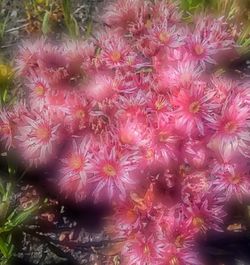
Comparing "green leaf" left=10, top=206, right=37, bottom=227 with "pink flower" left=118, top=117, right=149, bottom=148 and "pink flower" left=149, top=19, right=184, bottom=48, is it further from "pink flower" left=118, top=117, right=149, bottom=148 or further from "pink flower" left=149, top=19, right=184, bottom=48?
"pink flower" left=149, top=19, right=184, bottom=48

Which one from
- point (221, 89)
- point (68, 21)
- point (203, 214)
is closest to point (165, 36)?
point (221, 89)

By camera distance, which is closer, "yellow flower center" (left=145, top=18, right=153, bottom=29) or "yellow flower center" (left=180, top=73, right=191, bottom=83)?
"yellow flower center" (left=180, top=73, right=191, bottom=83)

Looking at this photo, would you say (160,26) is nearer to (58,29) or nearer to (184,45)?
(184,45)

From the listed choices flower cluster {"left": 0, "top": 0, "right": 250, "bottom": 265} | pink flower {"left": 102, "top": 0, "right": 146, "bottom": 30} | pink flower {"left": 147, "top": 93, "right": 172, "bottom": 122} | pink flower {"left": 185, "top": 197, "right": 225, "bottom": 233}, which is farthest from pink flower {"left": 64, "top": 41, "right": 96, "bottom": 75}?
pink flower {"left": 185, "top": 197, "right": 225, "bottom": 233}

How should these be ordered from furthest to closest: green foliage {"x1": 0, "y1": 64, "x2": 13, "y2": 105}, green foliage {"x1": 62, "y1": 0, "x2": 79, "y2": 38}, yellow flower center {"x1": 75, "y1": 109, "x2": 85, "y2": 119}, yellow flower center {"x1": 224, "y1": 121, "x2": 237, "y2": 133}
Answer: green foliage {"x1": 62, "y1": 0, "x2": 79, "y2": 38}
green foliage {"x1": 0, "y1": 64, "x2": 13, "y2": 105}
yellow flower center {"x1": 75, "y1": 109, "x2": 85, "y2": 119}
yellow flower center {"x1": 224, "y1": 121, "x2": 237, "y2": 133}

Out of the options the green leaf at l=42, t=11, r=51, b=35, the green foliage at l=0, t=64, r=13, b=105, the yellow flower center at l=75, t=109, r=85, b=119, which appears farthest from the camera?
the green leaf at l=42, t=11, r=51, b=35

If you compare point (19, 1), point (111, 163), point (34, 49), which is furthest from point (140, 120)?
point (19, 1)

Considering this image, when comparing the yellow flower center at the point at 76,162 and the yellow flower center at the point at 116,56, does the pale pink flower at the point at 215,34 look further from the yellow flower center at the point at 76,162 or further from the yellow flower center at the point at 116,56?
the yellow flower center at the point at 76,162

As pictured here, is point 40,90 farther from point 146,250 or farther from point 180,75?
point 146,250

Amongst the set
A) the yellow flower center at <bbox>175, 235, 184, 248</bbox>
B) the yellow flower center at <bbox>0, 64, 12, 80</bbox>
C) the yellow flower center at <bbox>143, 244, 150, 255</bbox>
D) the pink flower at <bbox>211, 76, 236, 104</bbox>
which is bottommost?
the yellow flower center at <bbox>143, 244, 150, 255</bbox>
